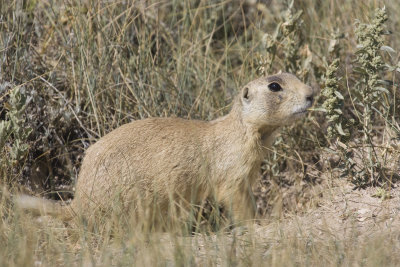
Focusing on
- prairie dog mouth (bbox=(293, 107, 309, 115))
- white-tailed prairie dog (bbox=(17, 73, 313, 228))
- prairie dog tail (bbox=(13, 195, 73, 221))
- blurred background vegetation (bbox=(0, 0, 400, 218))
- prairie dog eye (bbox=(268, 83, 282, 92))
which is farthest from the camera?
blurred background vegetation (bbox=(0, 0, 400, 218))

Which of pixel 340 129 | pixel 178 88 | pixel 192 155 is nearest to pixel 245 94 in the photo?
pixel 192 155

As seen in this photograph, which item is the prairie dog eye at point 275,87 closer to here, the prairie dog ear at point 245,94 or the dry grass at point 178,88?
the prairie dog ear at point 245,94

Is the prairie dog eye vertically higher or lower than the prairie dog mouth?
higher

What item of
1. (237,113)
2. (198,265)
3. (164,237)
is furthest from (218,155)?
(198,265)

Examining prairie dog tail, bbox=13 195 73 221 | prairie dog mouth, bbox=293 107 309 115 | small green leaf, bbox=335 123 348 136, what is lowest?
prairie dog tail, bbox=13 195 73 221

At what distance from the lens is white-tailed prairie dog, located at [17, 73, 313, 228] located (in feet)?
15.1

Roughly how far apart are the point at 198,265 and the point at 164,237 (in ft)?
2.18

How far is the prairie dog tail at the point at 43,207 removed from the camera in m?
4.36

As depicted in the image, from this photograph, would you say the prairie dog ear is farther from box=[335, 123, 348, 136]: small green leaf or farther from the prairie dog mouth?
box=[335, 123, 348, 136]: small green leaf

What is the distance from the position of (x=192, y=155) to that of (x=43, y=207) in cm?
126

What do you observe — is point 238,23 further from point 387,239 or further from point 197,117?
point 387,239

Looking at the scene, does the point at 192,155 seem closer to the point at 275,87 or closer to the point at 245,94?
the point at 245,94

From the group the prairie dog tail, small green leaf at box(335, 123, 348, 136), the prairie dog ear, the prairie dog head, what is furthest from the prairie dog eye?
the prairie dog tail

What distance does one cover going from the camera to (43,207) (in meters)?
4.41
